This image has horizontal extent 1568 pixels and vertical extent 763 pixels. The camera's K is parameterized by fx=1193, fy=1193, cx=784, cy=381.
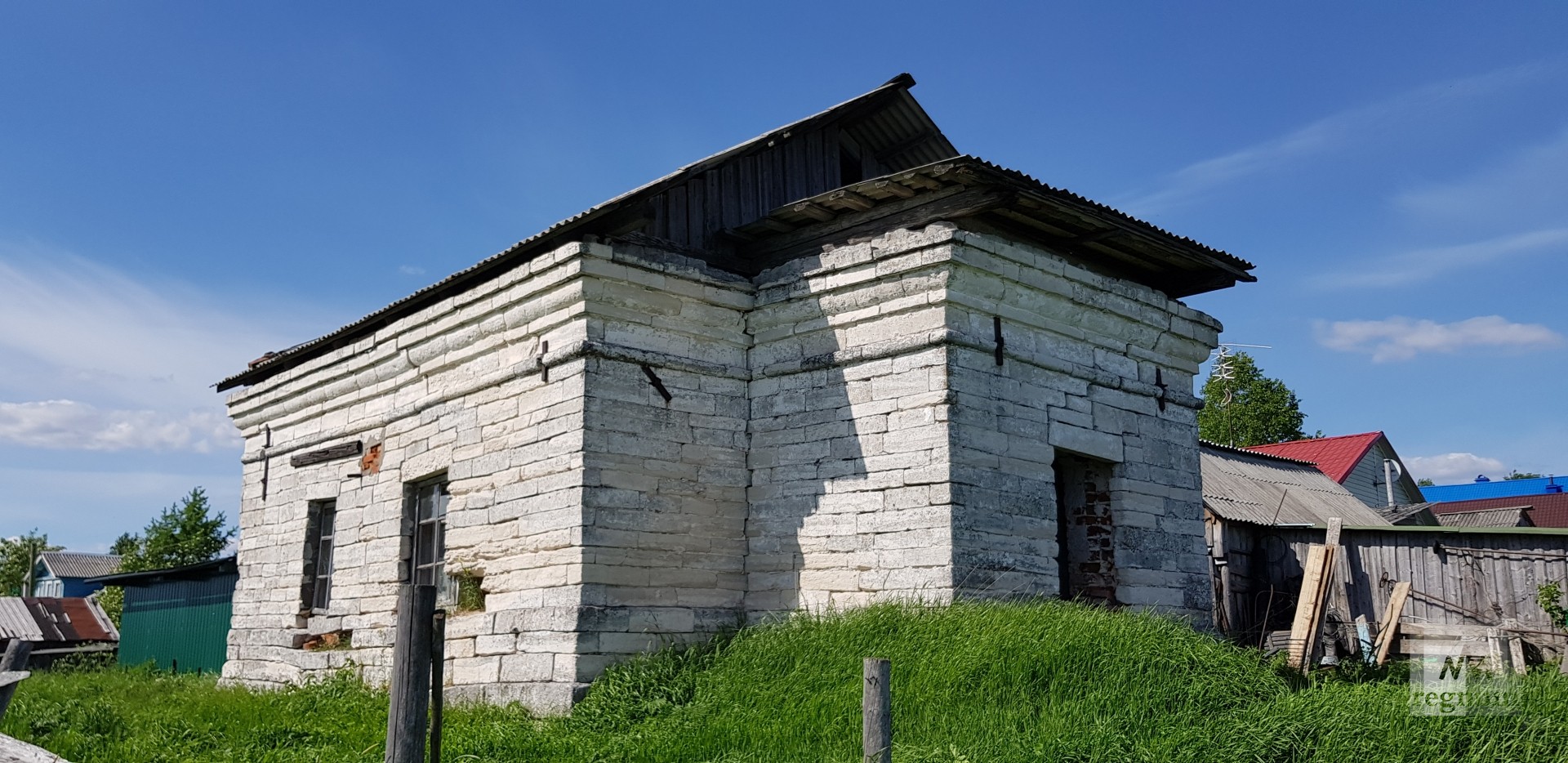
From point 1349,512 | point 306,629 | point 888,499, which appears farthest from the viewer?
point 1349,512

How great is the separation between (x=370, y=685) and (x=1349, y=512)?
1693cm

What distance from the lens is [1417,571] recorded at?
14.5 meters

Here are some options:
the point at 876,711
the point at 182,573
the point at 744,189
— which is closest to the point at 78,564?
the point at 182,573

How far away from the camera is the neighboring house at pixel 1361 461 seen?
27266mm

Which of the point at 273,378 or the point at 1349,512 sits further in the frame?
the point at 1349,512

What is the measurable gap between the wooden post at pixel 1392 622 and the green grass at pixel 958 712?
5.95m

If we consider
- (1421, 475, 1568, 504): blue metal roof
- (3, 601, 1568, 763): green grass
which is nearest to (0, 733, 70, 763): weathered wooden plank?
(3, 601, 1568, 763): green grass

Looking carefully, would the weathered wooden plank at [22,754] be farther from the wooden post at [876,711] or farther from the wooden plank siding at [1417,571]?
the wooden plank siding at [1417,571]

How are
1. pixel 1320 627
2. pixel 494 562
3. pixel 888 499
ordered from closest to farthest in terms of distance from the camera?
pixel 888 499
pixel 494 562
pixel 1320 627

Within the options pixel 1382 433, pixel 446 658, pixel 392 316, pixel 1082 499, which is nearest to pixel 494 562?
pixel 446 658

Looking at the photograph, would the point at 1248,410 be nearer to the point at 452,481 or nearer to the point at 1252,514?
the point at 1252,514

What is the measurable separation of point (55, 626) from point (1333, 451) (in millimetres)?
26509

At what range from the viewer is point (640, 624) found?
8.71 metres

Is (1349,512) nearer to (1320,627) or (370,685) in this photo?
(1320,627)
